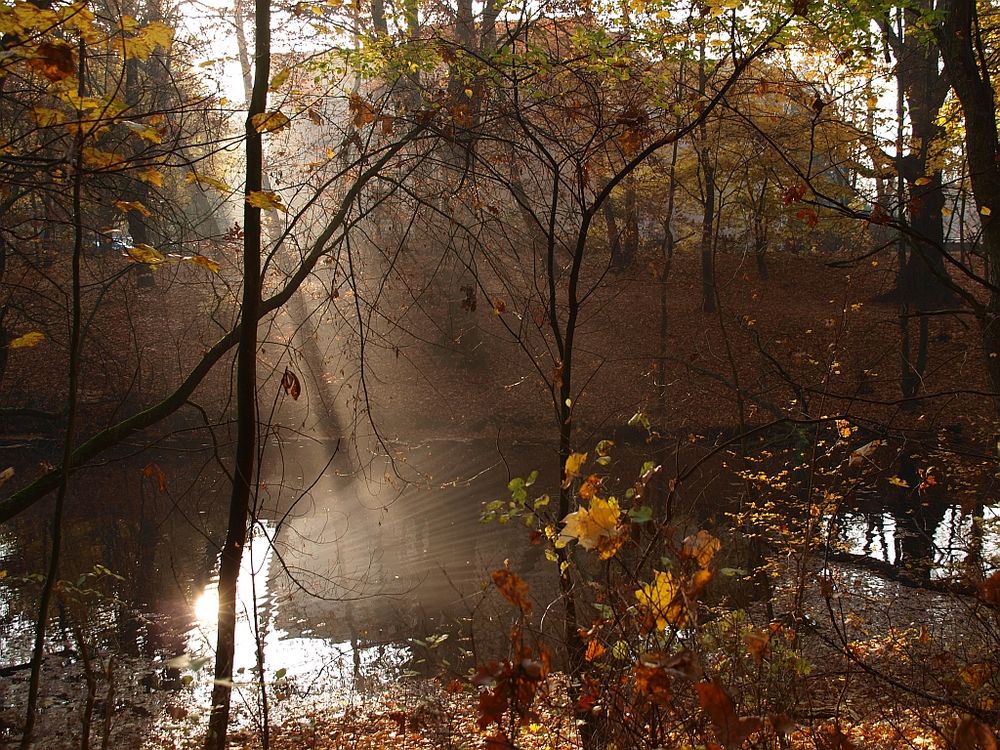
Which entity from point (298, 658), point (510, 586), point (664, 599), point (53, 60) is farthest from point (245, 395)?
point (298, 658)

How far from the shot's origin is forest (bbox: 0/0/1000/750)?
304 cm

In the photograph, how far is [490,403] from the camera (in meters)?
17.9

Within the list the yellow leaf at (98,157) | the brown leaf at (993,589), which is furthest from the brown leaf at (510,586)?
the yellow leaf at (98,157)

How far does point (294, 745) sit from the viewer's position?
5.77 metres

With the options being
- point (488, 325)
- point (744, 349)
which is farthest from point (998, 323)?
point (488, 325)

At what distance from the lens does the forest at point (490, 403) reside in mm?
3035

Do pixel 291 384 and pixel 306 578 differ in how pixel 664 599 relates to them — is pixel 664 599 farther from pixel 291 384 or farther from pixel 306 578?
pixel 306 578

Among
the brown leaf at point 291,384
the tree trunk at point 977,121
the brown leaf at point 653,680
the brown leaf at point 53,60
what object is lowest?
the brown leaf at point 653,680

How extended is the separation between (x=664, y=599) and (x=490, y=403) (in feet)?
51.7

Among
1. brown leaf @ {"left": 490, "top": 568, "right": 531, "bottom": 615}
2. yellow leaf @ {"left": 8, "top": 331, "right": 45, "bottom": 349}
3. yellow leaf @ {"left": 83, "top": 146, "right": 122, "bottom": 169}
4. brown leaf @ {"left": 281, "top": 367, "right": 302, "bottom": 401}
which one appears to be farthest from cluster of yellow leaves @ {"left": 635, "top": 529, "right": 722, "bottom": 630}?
yellow leaf @ {"left": 8, "top": 331, "right": 45, "bottom": 349}

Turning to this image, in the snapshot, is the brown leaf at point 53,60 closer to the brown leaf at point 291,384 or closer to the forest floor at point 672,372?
the brown leaf at point 291,384

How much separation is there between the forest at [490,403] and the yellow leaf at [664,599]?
2 centimetres

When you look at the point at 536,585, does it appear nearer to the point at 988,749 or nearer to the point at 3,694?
the point at 3,694

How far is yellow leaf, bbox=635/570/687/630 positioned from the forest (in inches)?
0.6
